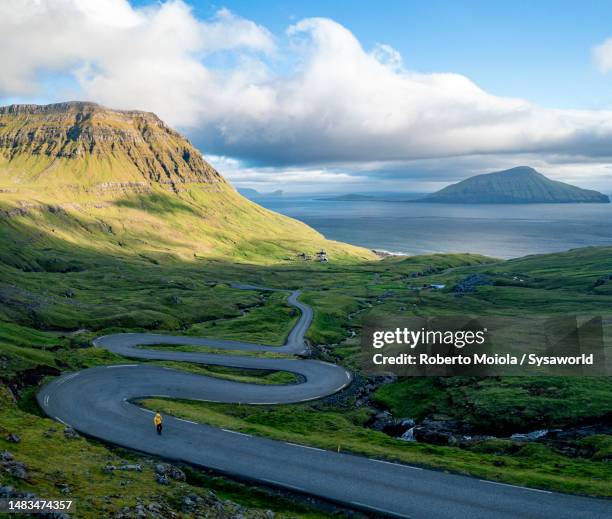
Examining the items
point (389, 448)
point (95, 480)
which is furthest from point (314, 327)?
point (95, 480)

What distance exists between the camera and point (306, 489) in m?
35.8

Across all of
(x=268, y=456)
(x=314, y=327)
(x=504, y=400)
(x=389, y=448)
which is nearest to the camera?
(x=268, y=456)

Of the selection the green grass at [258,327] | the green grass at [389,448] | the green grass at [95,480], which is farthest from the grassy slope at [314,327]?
the green grass at [95,480]

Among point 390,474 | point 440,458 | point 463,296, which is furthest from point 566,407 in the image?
point 463,296

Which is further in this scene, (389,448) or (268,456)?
(389,448)

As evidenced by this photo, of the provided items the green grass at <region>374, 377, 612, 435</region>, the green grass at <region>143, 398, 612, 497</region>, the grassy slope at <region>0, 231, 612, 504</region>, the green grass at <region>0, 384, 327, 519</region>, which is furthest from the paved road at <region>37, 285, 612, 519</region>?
the green grass at <region>374, 377, 612, 435</region>

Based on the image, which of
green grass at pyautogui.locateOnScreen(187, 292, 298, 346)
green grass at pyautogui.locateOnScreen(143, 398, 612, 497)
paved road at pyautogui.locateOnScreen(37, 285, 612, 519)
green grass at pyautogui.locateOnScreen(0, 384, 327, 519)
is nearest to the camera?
green grass at pyautogui.locateOnScreen(0, 384, 327, 519)

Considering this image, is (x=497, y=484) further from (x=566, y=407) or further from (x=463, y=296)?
(x=463, y=296)

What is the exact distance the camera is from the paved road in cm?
3319

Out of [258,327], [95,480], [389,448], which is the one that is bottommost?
[258,327]

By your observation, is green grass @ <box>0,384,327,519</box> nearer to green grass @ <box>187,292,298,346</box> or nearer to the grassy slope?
the grassy slope

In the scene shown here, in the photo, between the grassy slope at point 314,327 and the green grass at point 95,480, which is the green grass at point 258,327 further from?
the green grass at point 95,480

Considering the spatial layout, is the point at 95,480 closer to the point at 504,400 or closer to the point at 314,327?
the point at 504,400

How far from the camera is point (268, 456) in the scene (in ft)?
134
